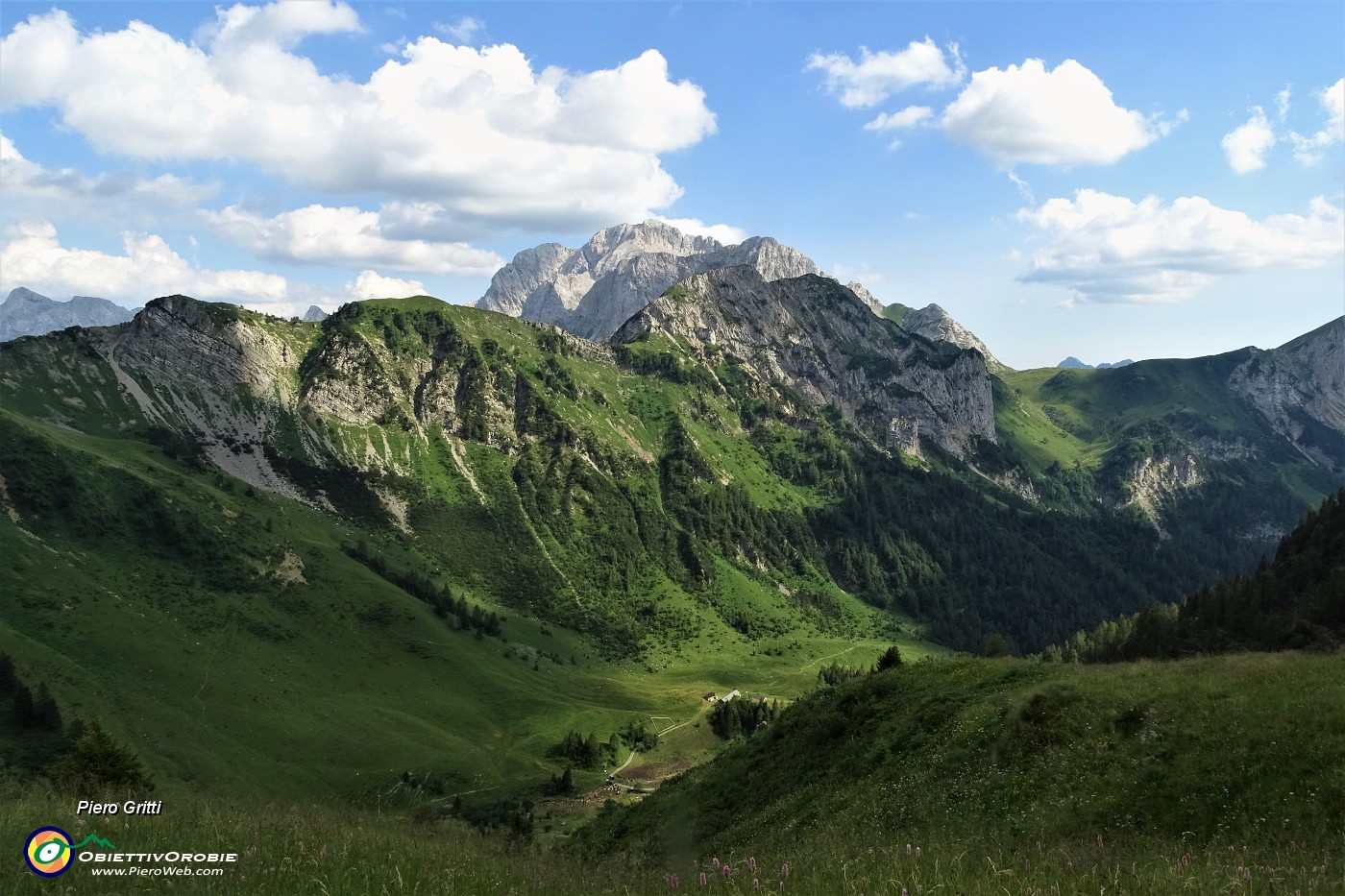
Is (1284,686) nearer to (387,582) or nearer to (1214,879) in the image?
(1214,879)

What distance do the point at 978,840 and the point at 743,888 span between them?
11.0 meters

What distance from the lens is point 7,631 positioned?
108 meters

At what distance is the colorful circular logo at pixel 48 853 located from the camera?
1113cm

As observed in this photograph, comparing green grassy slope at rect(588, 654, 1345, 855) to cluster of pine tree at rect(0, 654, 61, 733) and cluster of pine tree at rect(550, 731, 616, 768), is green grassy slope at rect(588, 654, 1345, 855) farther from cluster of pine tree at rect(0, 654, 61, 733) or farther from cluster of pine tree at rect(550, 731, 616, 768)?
cluster of pine tree at rect(550, 731, 616, 768)

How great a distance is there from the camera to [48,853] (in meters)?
11.5

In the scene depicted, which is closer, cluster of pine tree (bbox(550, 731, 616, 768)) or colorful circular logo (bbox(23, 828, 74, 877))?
colorful circular logo (bbox(23, 828, 74, 877))

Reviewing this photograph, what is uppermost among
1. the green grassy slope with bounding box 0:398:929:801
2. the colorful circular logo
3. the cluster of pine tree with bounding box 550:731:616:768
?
the colorful circular logo

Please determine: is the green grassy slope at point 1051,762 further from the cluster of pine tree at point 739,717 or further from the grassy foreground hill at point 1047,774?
the cluster of pine tree at point 739,717

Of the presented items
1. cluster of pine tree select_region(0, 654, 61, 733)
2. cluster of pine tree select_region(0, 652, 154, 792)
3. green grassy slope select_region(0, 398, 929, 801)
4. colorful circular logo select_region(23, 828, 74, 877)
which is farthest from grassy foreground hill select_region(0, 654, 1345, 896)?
cluster of pine tree select_region(0, 654, 61, 733)

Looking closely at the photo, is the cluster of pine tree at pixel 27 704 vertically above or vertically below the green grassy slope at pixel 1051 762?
below

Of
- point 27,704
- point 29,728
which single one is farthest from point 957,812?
point 27,704

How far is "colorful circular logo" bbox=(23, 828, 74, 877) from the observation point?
11.1m

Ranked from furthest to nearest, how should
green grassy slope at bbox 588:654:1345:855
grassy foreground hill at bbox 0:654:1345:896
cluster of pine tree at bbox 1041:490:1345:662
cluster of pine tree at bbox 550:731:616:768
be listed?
cluster of pine tree at bbox 550:731:616:768, cluster of pine tree at bbox 1041:490:1345:662, green grassy slope at bbox 588:654:1345:855, grassy foreground hill at bbox 0:654:1345:896

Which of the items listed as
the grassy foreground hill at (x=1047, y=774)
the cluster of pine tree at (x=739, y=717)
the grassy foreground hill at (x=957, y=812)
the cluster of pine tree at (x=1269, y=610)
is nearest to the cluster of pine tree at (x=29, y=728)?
the grassy foreground hill at (x=957, y=812)
